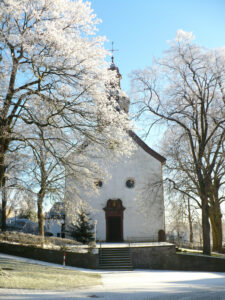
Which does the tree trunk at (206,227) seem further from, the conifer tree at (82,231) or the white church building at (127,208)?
the conifer tree at (82,231)

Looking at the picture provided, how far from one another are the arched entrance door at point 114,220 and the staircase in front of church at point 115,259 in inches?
295

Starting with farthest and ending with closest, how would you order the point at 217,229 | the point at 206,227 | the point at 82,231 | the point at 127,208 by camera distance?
1. the point at 127,208
2. the point at 82,231
3. the point at 217,229
4. the point at 206,227

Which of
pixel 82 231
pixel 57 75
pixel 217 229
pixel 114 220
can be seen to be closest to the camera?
pixel 57 75

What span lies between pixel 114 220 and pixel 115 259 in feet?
29.0

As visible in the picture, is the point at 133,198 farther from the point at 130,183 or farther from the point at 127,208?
the point at 130,183

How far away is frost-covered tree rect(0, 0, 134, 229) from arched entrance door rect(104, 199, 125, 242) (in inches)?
662

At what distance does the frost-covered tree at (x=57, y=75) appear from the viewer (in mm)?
10034

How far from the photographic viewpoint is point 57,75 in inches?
424

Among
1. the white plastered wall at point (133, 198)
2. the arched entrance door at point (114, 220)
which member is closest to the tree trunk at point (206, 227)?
the white plastered wall at point (133, 198)

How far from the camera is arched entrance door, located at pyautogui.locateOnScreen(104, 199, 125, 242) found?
27.5 m

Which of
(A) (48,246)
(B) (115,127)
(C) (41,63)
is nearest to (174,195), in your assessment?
(A) (48,246)

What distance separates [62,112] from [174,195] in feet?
40.3

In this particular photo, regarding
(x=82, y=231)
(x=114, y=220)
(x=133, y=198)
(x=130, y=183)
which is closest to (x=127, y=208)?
(x=133, y=198)

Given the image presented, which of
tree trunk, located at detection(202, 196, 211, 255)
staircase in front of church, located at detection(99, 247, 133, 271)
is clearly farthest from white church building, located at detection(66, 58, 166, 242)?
tree trunk, located at detection(202, 196, 211, 255)
